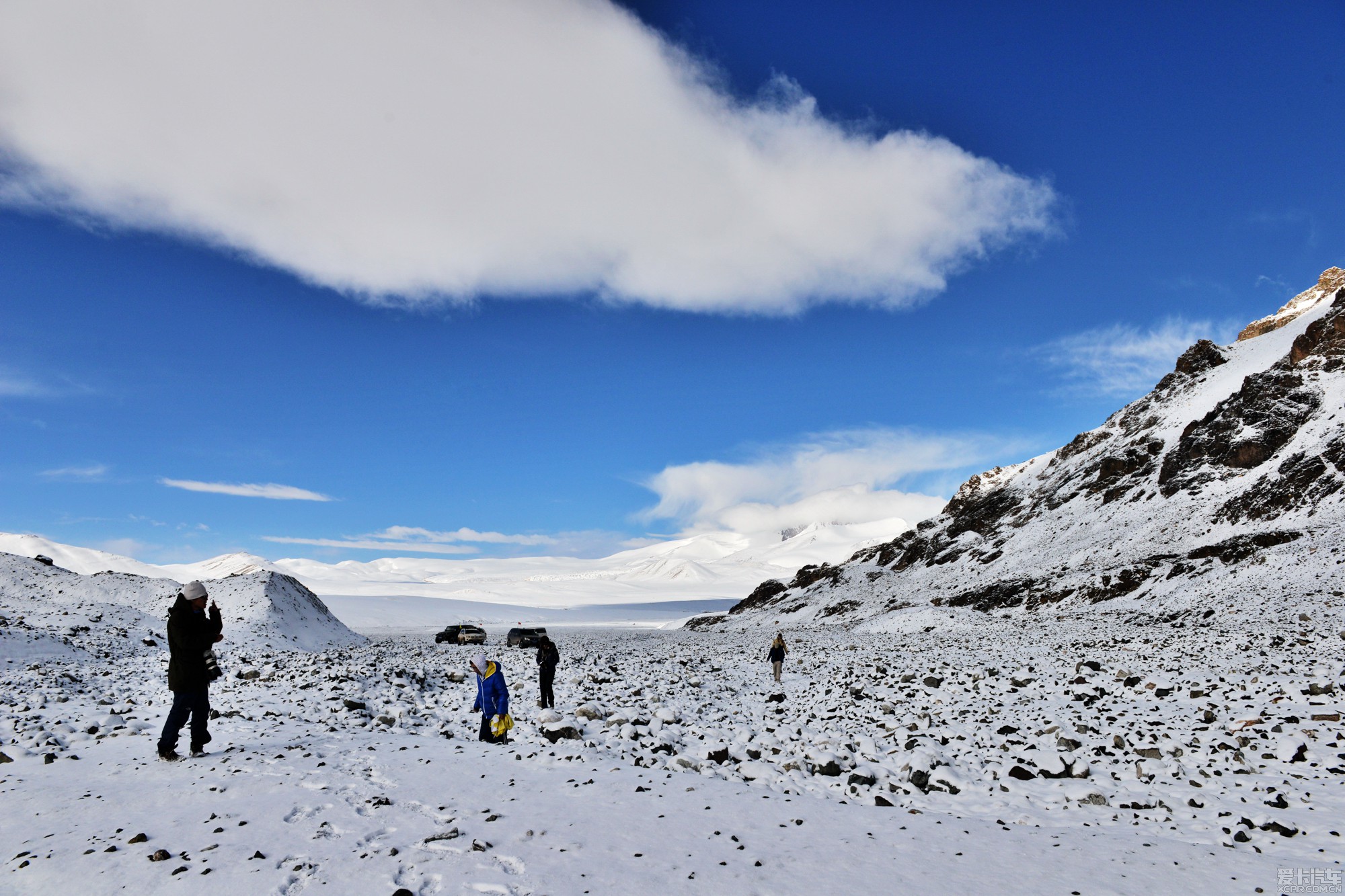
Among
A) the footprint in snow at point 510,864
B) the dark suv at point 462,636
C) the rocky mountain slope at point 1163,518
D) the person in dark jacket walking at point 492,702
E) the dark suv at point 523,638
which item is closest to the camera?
the footprint in snow at point 510,864

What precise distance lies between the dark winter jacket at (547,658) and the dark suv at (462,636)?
123ft

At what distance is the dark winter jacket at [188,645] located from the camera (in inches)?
428

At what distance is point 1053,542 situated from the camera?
74.9 m

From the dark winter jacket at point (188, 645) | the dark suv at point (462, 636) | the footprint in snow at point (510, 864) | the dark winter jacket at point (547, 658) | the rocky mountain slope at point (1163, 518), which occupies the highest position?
the rocky mountain slope at point (1163, 518)

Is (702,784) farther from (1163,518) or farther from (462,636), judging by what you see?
(1163,518)

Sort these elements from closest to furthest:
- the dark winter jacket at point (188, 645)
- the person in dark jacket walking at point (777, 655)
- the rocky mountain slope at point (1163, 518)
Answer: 1. the dark winter jacket at point (188, 645)
2. the person in dark jacket walking at point (777, 655)
3. the rocky mountain slope at point (1163, 518)

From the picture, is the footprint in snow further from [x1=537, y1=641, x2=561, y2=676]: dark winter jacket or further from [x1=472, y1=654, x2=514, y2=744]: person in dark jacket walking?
[x1=537, y1=641, x2=561, y2=676]: dark winter jacket

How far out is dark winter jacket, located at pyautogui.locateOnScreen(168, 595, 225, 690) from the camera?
10875 mm

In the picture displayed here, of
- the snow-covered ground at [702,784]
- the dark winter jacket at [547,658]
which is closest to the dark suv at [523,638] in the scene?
the snow-covered ground at [702,784]

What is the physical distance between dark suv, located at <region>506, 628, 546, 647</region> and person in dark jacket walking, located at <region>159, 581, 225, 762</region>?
38117mm

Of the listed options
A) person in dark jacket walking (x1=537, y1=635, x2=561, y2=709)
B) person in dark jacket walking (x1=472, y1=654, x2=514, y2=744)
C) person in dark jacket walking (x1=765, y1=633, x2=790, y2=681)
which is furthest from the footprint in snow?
person in dark jacket walking (x1=765, y1=633, x2=790, y2=681)

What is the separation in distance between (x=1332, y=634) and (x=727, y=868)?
2810cm

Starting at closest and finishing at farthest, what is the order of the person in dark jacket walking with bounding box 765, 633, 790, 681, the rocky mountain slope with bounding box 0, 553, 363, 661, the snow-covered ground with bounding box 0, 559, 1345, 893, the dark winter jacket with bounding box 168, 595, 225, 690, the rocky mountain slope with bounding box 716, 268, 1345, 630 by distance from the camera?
the snow-covered ground with bounding box 0, 559, 1345, 893, the dark winter jacket with bounding box 168, 595, 225, 690, the person in dark jacket walking with bounding box 765, 633, 790, 681, the rocky mountain slope with bounding box 0, 553, 363, 661, the rocky mountain slope with bounding box 716, 268, 1345, 630

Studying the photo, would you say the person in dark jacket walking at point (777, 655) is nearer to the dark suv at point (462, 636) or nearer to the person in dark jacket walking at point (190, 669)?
the person in dark jacket walking at point (190, 669)
